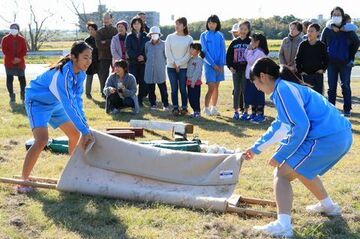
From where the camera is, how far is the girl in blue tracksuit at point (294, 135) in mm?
3986

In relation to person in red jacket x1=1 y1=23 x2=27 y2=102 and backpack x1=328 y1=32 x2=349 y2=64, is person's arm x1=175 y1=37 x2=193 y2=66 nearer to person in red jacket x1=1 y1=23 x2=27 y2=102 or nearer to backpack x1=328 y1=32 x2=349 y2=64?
backpack x1=328 y1=32 x2=349 y2=64

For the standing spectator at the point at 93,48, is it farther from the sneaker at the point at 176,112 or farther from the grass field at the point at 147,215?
the grass field at the point at 147,215

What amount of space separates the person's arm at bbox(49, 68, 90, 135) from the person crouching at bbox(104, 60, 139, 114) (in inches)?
201

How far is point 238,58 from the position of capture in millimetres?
9703

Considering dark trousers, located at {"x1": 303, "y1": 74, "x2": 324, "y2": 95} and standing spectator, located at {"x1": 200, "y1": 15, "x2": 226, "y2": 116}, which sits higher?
standing spectator, located at {"x1": 200, "y1": 15, "x2": 226, "y2": 116}

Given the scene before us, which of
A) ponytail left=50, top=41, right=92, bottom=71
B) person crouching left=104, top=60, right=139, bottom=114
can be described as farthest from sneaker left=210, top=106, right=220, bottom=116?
ponytail left=50, top=41, right=92, bottom=71

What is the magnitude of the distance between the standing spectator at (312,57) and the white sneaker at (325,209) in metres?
5.25

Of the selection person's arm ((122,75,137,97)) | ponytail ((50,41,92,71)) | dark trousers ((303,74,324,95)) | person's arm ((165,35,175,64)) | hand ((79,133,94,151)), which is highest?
ponytail ((50,41,92,71))

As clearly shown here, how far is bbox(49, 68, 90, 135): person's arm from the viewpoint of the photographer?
4.93 m

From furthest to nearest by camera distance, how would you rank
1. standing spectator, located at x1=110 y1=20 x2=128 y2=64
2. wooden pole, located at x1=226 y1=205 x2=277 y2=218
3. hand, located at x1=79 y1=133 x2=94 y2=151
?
standing spectator, located at x1=110 y1=20 x2=128 y2=64
hand, located at x1=79 y1=133 x2=94 y2=151
wooden pole, located at x1=226 y1=205 x2=277 y2=218

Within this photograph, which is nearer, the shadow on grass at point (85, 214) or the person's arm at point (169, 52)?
the shadow on grass at point (85, 214)

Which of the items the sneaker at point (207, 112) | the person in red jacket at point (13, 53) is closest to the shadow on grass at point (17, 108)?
the person in red jacket at point (13, 53)

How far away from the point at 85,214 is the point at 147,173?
773mm

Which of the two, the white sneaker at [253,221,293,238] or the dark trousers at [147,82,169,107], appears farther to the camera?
the dark trousers at [147,82,169,107]
